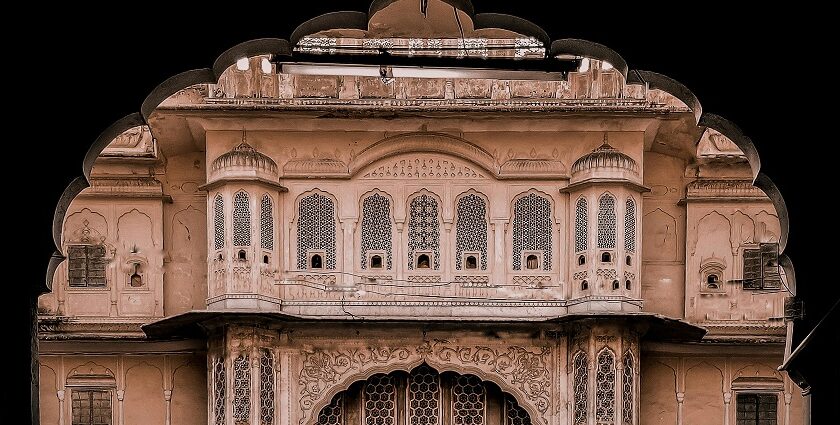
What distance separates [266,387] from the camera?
18047mm

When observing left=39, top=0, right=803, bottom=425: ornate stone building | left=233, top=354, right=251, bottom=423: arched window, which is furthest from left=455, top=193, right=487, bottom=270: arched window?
left=233, top=354, right=251, bottom=423: arched window

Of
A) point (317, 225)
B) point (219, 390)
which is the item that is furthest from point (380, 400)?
point (317, 225)

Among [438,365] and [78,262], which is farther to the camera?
[78,262]

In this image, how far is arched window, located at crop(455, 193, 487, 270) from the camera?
1880 centimetres

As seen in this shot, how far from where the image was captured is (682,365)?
1900cm

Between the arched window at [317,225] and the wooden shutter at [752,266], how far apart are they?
494 cm

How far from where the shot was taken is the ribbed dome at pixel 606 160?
18.3 metres

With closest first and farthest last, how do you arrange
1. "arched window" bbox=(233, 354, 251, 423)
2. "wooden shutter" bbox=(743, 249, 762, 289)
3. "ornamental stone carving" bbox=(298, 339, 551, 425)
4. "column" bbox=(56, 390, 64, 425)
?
"arched window" bbox=(233, 354, 251, 423)
"ornamental stone carving" bbox=(298, 339, 551, 425)
"column" bbox=(56, 390, 64, 425)
"wooden shutter" bbox=(743, 249, 762, 289)

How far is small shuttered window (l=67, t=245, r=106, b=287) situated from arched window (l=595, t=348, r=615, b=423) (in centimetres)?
603

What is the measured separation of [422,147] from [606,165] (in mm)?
2149

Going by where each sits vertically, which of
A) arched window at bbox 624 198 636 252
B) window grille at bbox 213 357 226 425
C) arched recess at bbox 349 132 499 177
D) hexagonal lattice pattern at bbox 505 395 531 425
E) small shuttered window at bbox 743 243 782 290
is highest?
arched recess at bbox 349 132 499 177

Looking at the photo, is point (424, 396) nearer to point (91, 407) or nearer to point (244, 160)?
point (244, 160)

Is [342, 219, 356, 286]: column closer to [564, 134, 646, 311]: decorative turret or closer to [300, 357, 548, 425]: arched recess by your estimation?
[300, 357, 548, 425]: arched recess

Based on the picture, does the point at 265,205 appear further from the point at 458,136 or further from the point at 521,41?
the point at 521,41
